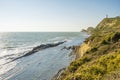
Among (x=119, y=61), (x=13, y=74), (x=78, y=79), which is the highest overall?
(x=119, y=61)

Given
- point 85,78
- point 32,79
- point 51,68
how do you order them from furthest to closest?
1. point 51,68
2. point 32,79
3. point 85,78

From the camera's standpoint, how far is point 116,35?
2930 centimetres

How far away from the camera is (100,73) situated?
48.0 feet

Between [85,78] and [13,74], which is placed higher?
[85,78]

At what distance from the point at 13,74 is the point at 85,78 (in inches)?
742

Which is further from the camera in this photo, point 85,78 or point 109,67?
point 109,67

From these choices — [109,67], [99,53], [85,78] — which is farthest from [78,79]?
[99,53]

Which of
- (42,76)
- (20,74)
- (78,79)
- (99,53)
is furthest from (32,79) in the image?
(78,79)

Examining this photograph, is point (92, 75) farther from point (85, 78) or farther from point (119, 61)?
point (119, 61)

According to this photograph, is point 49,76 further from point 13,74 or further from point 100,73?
point 100,73

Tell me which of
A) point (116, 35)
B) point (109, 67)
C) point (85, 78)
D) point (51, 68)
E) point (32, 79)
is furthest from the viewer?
point (51, 68)

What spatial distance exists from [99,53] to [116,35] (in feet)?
24.0

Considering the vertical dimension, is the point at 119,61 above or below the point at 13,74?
above

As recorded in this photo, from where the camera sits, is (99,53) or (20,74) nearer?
(99,53)
